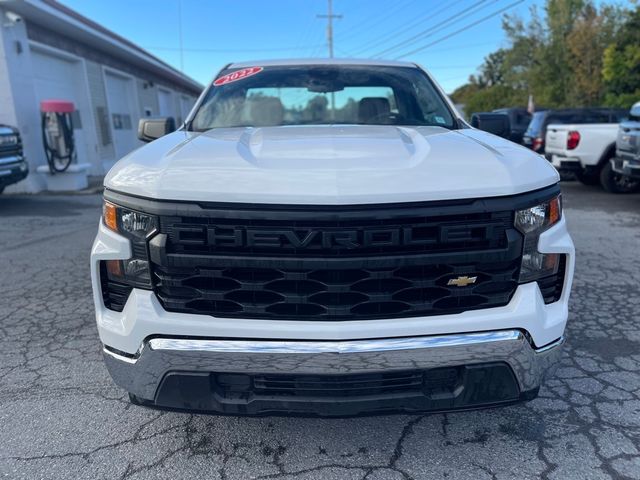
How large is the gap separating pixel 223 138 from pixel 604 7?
103 feet

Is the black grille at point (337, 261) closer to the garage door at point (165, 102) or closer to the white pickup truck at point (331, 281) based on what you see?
the white pickup truck at point (331, 281)

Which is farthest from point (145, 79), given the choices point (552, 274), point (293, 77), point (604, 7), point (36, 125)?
point (604, 7)

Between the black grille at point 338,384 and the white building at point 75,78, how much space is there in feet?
32.6

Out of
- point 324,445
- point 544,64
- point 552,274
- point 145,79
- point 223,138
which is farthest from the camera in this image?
point 544,64

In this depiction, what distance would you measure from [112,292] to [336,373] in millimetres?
978

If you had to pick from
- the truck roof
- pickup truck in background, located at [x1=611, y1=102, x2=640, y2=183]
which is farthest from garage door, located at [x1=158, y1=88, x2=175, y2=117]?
the truck roof

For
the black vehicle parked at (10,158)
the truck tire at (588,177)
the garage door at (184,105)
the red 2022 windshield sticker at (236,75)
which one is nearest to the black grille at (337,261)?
the red 2022 windshield sticker at (236,75)

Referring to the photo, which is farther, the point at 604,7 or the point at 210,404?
the point at 604,7

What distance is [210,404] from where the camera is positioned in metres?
1.85

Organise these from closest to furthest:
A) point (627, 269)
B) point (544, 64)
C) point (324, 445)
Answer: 1. point (324, 445)
2. point (627, 269)
3. point (544, 64)

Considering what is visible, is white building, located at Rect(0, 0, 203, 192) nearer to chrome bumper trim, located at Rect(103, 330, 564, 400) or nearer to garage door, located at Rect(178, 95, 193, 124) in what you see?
garage door, located at Rect(178, 95, 193, 124)

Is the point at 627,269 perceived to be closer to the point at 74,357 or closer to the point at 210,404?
the point at 210,404

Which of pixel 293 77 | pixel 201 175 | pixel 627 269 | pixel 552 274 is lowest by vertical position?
pixel 627 269

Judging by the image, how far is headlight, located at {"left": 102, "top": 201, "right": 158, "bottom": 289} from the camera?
1.83 meters
